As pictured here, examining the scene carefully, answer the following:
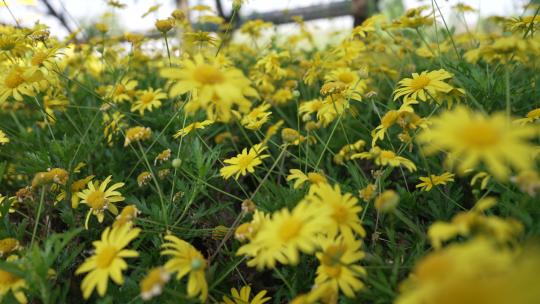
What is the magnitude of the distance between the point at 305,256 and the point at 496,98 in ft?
3.85

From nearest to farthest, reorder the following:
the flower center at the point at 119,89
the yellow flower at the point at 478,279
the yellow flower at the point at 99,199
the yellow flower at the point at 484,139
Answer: the yellow flower at the point at 478,279
the yellow flower at the point at 484,139
the yellow flower at the point at 99,199
the flower center at the point at 119,89

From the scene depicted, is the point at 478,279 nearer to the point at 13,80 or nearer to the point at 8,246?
the point at 8,246

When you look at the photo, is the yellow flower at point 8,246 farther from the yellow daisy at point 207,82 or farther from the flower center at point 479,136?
the flower center at point 479,136

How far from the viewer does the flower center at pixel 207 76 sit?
1.17 meters

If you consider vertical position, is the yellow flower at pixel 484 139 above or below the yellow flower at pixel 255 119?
above

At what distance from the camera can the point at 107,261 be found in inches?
46.7

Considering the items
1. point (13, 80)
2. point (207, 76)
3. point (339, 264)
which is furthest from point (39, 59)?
point (339, 264)

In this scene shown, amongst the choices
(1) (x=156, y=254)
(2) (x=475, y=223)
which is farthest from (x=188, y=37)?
(2) (x=475, y=223)

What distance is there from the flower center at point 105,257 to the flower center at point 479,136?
0.96 meters

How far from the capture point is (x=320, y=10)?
5.91m

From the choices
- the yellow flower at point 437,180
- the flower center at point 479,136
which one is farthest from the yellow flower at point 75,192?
the flower center at point 479,136

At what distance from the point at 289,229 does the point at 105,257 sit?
1.77 feet

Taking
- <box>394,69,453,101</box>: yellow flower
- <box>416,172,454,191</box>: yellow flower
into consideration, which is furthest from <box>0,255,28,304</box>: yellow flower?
<box>394,69,453,101</box>: yellow flower

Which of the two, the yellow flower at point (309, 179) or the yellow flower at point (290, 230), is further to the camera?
the yellow flower at point (309, 179)
